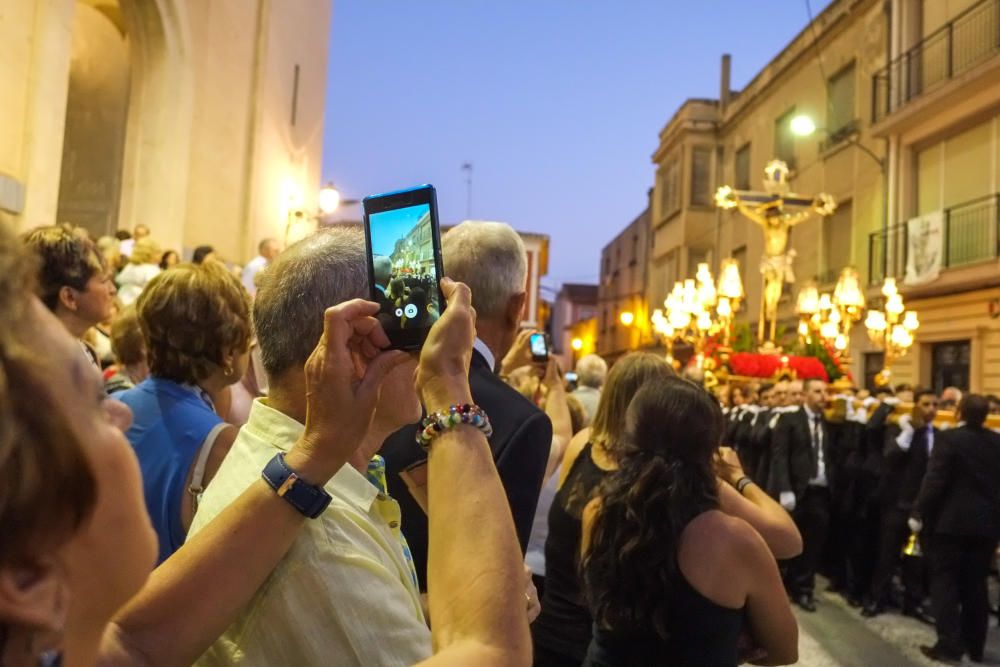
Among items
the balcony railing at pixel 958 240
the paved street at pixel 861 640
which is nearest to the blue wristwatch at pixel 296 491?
the paved street at pixel 861 640

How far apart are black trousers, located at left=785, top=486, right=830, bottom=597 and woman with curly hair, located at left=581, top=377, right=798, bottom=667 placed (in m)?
5.97

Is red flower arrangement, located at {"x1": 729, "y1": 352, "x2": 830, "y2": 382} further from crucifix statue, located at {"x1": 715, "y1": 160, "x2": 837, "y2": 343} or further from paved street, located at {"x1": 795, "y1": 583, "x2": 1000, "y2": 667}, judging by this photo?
paved street, located at {"x1": 795, "y1": 583, "x2": 1000, "y2": 667}

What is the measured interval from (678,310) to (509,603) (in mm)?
11942

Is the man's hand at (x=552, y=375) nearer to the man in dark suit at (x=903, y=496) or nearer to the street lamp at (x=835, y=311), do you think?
the man in dark suit at (x=903, y=496)

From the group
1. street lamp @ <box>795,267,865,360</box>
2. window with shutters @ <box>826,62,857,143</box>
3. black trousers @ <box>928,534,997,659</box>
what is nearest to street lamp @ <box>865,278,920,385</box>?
street lamp @ <box>795,267,865,360</box>

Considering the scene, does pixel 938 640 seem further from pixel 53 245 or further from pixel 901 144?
pixel 901 144

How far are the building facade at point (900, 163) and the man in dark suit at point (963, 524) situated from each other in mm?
9639

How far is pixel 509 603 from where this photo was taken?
1057 mm

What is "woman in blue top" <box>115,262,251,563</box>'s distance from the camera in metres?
2.28

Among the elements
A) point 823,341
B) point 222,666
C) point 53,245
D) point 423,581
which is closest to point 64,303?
point 53,245

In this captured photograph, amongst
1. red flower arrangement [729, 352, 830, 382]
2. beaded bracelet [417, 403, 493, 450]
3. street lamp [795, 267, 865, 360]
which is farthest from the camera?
street lamp [795, 267, 865, 360]

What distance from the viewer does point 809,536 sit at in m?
8.20

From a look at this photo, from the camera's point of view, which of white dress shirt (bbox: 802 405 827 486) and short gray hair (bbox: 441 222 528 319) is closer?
short gray hair (bbox: 441 222 528 319)

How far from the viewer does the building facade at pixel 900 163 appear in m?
15.5
